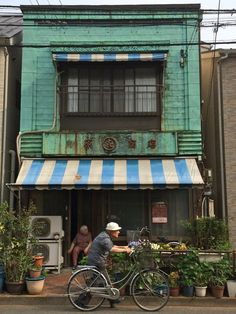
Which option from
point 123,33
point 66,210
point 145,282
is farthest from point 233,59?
point 145,282

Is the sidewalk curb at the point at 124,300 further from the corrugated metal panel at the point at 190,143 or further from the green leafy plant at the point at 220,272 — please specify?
the corrugated metal panel at the point at 190,143

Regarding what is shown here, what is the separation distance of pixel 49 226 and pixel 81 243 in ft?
3.33

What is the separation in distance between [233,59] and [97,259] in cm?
837

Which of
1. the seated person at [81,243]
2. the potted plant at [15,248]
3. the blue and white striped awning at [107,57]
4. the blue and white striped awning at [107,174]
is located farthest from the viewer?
the blue and white striped awning at [107,57]

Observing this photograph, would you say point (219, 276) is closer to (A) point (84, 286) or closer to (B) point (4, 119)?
(A) point (84, 286)

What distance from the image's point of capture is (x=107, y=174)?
42.1ft

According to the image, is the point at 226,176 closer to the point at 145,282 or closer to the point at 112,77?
the point at 112,77

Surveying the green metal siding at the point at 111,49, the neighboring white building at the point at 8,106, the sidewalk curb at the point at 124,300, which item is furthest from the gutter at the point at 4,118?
the sidewalk curb at the point at 124,300

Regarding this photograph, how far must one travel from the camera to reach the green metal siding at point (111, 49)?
1416 centimetres

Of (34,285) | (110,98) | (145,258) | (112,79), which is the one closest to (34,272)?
(34,285)

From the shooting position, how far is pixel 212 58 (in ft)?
53.3

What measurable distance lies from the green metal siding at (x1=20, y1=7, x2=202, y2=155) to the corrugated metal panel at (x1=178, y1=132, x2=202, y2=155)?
30mm

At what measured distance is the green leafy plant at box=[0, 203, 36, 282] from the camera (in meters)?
10.5

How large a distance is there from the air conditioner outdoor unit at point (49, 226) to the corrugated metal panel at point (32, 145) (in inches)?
83.1
